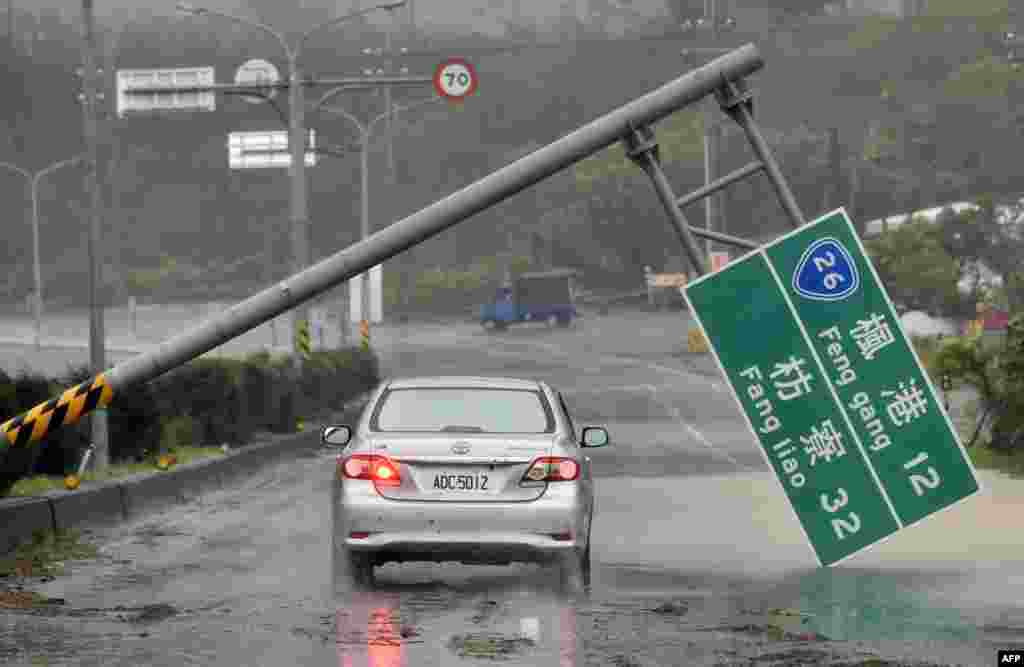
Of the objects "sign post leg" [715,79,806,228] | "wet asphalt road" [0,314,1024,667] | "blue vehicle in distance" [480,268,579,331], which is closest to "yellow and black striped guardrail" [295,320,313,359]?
"wet asphalt road" [0,314,1024,667]

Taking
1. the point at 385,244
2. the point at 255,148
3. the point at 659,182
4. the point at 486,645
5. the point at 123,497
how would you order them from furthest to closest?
1. the point at 255,148
2. the point at 123,497
3. the point at 385,244
4. the point at 659,182
5. the point at 486,645

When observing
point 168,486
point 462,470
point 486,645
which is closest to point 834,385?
point 462,470

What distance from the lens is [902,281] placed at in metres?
75.0

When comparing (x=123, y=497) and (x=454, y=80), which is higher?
(x=454, y=80)

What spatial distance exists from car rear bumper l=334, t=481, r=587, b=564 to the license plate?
0.10 m

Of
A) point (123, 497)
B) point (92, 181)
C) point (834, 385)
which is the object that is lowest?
point (123, 497)

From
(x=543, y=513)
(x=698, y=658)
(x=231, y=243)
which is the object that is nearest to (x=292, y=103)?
(x=543, y=513)

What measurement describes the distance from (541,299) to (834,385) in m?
75.9

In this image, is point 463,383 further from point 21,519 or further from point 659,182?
point 21,519

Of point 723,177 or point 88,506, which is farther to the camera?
point 88,506

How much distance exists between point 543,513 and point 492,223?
102739 millimetres

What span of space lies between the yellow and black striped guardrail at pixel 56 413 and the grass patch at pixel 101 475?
2178mm

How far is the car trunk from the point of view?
13344 mm

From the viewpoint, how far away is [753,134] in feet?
51.5
